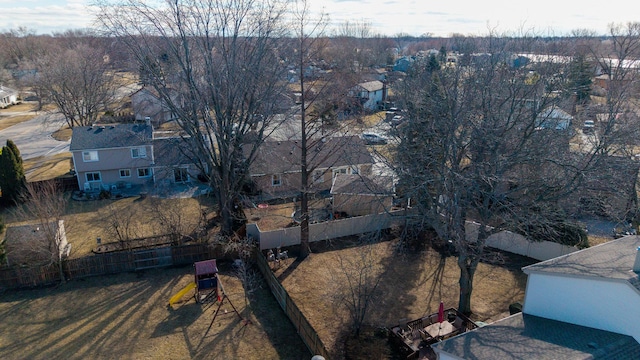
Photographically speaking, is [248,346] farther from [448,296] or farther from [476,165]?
[476,165]

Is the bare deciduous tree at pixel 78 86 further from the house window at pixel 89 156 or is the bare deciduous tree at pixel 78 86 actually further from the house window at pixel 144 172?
the house window at pixel 144 172

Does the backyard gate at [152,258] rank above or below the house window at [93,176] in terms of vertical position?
below

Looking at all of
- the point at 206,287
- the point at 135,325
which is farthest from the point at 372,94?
the point at 135,325

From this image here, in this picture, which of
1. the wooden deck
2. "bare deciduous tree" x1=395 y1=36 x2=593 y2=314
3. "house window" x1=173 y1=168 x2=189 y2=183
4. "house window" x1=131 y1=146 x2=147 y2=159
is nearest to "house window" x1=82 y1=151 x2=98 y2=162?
"house window" x1=131 y1=146 x2=147 y2=159

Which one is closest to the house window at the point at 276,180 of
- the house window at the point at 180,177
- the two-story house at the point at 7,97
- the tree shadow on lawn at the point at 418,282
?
the house window at the point at 180,177

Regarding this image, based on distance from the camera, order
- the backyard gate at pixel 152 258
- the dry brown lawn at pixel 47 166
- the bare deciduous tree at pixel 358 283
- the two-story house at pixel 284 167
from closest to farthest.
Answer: the bare deciduous tree at pixel 358 283 < the backyard gate at pixel 152 258 < the two-story house at pixel 284 167 < the dry brown lawn at pixel 47 166

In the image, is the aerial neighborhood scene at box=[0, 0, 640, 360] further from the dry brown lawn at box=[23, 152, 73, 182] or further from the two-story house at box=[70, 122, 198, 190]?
the dry brown lawn at box=[23, 152, 73, 182]

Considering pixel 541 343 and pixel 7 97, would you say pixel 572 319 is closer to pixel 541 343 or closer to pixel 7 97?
pixel 541 343
